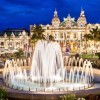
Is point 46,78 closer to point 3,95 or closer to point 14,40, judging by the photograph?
point 3,95

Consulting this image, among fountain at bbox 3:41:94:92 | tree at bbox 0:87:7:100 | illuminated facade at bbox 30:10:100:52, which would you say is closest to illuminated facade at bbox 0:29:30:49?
illuminated facade at bbox 30:10:100:52

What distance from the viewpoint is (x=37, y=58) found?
3030 centimetres

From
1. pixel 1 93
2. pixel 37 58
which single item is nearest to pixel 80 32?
pixel 37 58

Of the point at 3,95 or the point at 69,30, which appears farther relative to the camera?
the point at 69,30

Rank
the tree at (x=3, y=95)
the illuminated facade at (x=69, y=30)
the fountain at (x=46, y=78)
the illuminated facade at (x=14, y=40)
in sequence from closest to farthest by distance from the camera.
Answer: the tree at (x=3, y=95)
the fountain at (x=46, y=78)
the illuminated facade at (x=69, y=30)
the illuminated facade at (x=14, y=40)

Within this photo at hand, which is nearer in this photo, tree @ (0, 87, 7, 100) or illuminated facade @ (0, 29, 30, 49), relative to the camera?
tree @ (0, 87, 7, 100)

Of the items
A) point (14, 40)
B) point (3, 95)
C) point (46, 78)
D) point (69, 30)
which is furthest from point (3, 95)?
point (14, 40)

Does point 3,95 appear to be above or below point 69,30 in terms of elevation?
below

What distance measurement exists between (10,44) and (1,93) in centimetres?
9024

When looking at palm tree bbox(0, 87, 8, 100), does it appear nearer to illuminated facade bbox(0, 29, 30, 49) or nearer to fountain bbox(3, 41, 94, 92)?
fountain bbox(3, 41, 94, 92)

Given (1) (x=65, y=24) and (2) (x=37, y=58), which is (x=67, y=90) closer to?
(2) (x=37, y=58)

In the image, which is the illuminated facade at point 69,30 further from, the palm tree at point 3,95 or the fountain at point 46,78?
the palm tree at point 3,95

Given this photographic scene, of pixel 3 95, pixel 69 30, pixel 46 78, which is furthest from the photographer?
pixel 69 30

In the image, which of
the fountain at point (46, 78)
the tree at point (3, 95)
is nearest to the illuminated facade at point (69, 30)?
the fountain at point (46, 78)
